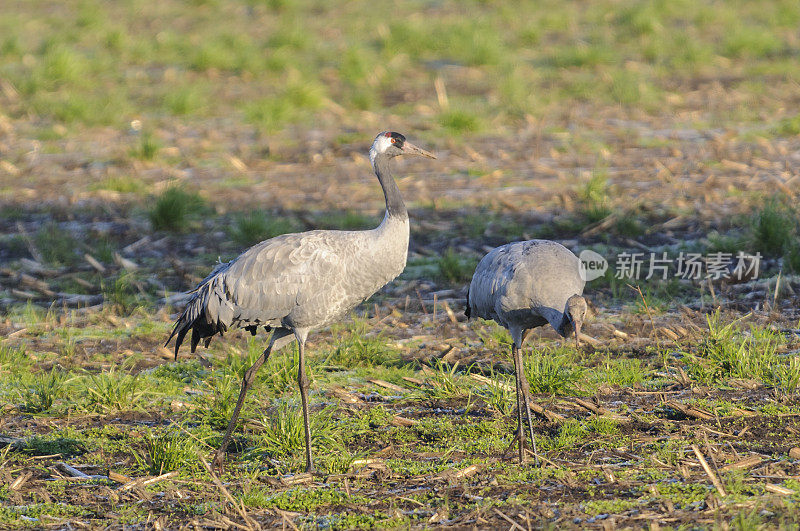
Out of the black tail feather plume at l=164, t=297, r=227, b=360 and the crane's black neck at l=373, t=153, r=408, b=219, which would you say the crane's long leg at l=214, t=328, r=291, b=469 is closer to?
the black tail feather plume at l=164, t=297, r=227, b=360

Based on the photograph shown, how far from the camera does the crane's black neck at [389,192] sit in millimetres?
5926

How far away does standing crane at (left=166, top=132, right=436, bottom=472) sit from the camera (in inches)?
230

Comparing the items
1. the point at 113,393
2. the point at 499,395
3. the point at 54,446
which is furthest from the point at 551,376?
the point at 54,446

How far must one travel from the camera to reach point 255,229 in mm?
9477

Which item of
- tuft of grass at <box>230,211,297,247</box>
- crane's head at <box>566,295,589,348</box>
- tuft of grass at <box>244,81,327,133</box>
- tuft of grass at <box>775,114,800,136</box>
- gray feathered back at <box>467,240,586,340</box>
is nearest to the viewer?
crane's head at <box>566,295,589,348</box>

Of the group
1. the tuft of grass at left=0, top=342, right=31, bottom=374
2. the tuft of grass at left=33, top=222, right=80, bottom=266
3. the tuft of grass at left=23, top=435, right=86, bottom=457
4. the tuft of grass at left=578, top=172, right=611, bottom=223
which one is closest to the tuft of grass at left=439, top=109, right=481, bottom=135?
the tuft of grass at left=578, top=172, right=611, bottom=223

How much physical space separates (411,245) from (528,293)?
12.0ft

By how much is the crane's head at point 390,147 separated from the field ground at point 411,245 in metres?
1.41

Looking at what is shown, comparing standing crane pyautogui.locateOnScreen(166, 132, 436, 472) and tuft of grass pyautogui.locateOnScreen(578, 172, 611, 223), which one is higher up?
standing crane pyautogui.locateOnScreen(166, 132, 436, 472)

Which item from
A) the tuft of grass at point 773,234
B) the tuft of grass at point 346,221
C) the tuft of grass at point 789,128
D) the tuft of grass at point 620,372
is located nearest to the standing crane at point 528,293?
the tuft of grass at point 620,372

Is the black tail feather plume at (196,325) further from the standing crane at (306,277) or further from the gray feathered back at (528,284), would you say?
the gray feathered back at (528,284)

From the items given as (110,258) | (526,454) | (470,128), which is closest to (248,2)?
(470,128)

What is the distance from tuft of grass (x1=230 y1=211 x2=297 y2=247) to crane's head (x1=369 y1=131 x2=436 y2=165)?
10.9 ft

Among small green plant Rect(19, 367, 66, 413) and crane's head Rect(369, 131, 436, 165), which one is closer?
crane's head Rect(369, 131, 436, 165)
